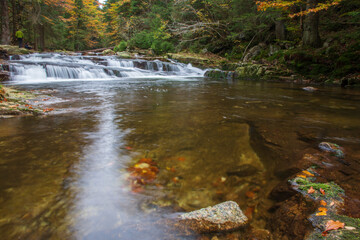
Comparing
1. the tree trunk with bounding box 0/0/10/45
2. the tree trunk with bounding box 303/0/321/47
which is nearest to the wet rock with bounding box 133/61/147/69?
the tree trunk with bounding box 303/0/321/47

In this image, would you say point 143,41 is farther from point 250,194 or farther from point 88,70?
point 250,194

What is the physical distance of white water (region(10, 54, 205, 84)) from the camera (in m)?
10.6

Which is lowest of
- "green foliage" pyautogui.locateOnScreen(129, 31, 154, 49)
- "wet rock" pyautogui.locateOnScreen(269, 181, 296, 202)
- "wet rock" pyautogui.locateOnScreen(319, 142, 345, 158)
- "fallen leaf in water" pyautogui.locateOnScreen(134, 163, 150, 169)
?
"wet rock" pyautogui.locateOnScreen(269, 181, 296, 202)

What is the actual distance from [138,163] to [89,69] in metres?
11.8

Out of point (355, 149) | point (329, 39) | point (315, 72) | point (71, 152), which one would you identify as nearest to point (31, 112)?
point (71, 152)

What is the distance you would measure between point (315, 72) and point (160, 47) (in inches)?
596

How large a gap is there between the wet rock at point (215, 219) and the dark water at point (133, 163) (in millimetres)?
128

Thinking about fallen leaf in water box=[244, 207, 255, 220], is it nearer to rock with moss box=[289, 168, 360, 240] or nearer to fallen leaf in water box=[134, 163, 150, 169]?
rock with moss box=[289, 168, 360, 240]

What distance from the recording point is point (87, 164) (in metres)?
→ 1.90

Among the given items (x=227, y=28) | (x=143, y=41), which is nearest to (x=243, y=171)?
(x=227, y=28)

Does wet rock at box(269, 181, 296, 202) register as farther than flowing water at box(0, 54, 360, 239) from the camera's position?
Yes

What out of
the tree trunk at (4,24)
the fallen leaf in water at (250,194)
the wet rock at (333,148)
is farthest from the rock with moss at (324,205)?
the tree trunk at (4,24)

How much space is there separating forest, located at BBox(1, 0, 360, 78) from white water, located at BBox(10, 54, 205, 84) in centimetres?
269

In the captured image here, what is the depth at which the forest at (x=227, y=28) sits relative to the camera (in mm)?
9195
